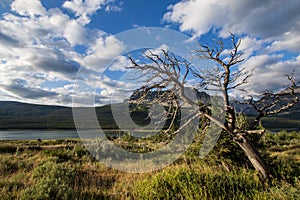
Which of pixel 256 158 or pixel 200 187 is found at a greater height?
pixel 256 158

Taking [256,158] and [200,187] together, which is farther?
[256,158]

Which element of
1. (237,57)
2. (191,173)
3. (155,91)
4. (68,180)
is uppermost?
(237,57)

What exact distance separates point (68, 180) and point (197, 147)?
725cm

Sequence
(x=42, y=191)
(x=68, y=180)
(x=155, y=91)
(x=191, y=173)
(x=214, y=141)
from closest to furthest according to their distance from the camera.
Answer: (x=42, y=191) → (x=191, y=173) → (x=68, y=180) → (x=155, y=91) → (x=214, y=141)

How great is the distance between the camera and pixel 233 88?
7.28 metres

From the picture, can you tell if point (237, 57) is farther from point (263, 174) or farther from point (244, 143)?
point (263, 174)

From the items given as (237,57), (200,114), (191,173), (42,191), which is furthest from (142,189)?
(237,57)

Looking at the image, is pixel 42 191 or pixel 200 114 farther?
pixel 200 114

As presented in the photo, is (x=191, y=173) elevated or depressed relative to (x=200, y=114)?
depressed

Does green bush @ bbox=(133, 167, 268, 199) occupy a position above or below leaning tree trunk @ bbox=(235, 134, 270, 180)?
below

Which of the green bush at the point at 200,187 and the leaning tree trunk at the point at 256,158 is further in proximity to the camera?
the leaning tree trunk at the point at 256,158

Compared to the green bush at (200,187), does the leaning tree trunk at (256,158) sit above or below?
above

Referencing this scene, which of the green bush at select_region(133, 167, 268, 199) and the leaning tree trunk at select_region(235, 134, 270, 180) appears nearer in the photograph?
the green bush at select_region(133, 167, 268, 199)

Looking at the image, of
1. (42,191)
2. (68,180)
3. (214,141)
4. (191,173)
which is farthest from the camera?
(214,141)
